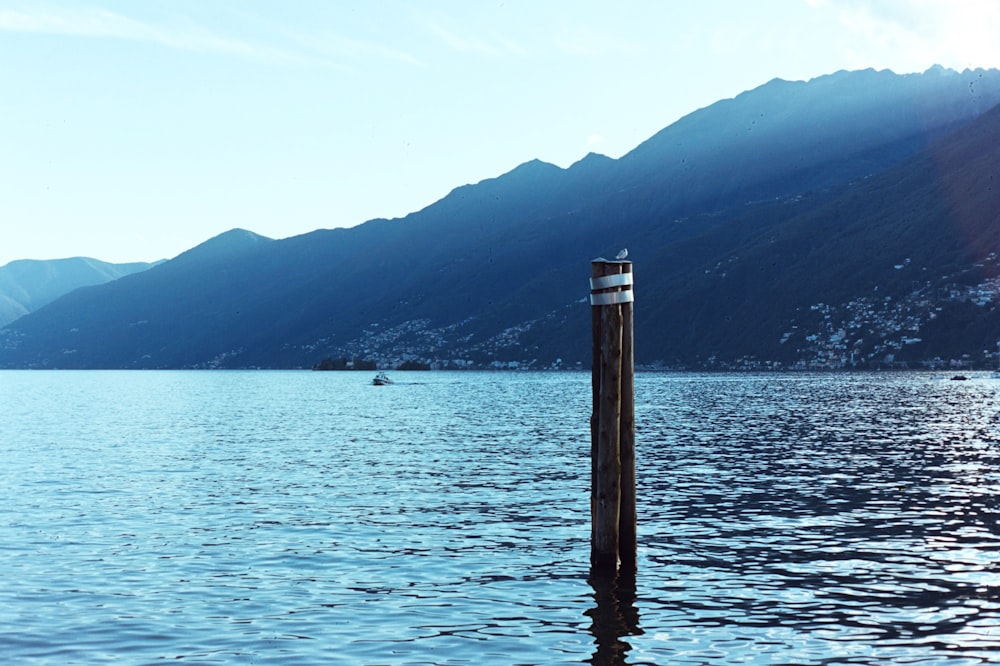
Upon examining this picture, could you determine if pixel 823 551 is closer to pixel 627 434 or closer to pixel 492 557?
pixel 627 434

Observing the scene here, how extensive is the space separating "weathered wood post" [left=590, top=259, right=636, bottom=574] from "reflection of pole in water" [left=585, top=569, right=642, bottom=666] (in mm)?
341

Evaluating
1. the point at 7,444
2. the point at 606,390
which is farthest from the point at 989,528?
the point at 7,444

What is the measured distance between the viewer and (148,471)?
4656cm

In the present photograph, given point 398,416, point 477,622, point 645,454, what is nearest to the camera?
point 477,622

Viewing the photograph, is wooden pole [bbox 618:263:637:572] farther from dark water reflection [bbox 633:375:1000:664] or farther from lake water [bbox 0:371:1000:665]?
dark water reflection [bbox 633:375:1000:664]

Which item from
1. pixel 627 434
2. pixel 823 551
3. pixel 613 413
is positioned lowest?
pixel 823 551

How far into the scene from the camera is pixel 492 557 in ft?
80.8

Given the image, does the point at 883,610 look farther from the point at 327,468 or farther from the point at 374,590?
the point at 327,468

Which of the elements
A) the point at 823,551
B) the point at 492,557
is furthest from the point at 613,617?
the point at 823,551

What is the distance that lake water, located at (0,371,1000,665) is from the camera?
17281 millimetres

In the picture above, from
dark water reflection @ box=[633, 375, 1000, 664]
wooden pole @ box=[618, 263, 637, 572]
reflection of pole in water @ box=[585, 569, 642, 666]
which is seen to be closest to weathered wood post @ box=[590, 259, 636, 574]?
Result: wooden pole @ box=[618, 263, 637, 572]

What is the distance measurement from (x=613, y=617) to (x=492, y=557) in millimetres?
6184

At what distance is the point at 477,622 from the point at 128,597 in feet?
24.2

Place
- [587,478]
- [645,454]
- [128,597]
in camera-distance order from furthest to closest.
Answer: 1. [645,454]
2. [587,478]
3. [128,597]
